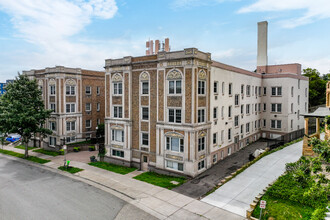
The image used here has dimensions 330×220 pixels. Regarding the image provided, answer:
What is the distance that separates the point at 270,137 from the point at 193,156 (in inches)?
871

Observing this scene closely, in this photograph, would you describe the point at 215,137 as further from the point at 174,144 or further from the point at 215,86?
the point at 215,86

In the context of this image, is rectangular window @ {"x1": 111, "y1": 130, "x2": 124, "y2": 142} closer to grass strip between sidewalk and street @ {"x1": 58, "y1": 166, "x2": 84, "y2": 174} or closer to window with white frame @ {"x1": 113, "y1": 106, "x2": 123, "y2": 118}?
window with white frame @ {"x1": 113, "y1": 106, "x2": 123, "y2": 118}

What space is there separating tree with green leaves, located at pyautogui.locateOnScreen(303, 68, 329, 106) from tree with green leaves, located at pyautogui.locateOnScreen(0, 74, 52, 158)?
5453cm

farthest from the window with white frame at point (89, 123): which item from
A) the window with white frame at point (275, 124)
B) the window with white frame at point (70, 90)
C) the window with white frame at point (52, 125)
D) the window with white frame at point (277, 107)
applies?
the window with white frame at point (277, 107)

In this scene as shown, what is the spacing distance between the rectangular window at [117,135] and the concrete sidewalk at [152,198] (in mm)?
4286

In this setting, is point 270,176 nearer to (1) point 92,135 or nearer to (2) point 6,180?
(2) point 6,180

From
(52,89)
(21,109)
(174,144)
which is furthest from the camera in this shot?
(52,89)

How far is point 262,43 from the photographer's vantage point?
42594mm

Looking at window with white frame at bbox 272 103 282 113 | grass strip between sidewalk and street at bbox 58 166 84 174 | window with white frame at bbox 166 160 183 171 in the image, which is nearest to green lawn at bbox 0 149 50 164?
grass strip between sidewalk and street at bbox 58 166 84 174

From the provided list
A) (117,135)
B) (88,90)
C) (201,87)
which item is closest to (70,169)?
(117,135)

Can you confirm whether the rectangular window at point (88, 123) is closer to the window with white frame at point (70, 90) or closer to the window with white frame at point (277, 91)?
the window with white frame at point (70, 90)

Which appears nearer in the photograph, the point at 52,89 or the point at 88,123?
the point at 52,89

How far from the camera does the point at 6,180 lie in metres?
23.6

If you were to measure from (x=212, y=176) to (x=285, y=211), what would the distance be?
8807 mm
